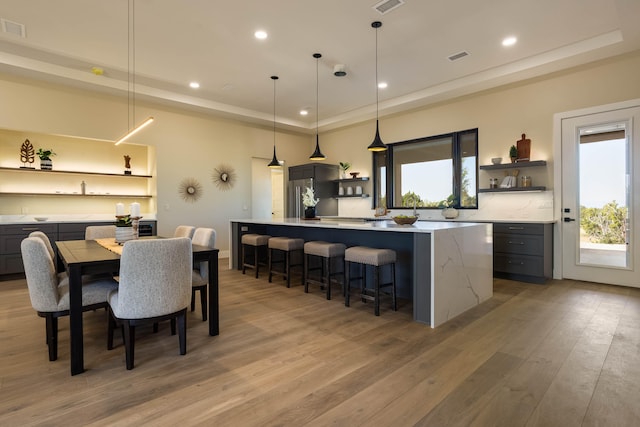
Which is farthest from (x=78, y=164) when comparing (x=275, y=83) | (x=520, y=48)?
(x=520, y=48)

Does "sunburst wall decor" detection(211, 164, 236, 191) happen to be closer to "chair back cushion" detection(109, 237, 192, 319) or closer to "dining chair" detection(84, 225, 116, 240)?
"dining chair" detection(84, 225, 116, 240)

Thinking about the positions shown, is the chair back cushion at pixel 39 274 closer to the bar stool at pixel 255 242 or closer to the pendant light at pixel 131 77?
the pendant light at pixel 131 77

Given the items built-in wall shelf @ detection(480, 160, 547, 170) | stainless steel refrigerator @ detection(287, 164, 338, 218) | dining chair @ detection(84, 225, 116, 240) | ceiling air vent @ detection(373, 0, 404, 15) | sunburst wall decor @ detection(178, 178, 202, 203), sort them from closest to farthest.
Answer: ceiling air vent @ detection(373, 0, 404, 15)
dining chair @ detection(84, 225, 116, 240)
built-in wall shelf @ detection(480, 160, 547, 170)
sunburst wall decor @ detection(178, 178, 202, 203)
stainless steel refrigerator @ detection(287, 164, 338, 218)

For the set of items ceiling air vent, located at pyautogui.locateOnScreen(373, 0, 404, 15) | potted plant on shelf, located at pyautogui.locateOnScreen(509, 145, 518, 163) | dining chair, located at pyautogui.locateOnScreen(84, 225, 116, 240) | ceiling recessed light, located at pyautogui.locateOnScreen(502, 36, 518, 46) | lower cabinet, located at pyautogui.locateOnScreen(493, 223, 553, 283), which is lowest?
lower cabinet, located at pyautogui.locateOnScreen(493, 223, 553, 283)

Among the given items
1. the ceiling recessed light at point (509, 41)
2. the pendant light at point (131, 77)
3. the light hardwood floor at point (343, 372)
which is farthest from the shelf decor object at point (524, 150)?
the pendant light at point (131, 77)

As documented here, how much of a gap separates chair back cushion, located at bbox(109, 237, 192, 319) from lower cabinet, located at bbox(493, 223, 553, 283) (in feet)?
14.5

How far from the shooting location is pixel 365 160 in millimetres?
7422

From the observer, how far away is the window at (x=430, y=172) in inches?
228

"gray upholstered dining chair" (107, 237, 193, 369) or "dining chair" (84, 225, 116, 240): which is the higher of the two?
"dining chair" (84, 225, 116, 240)

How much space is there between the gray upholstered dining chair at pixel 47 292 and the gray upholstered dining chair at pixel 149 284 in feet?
0.66

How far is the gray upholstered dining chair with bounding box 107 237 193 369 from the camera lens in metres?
2.08

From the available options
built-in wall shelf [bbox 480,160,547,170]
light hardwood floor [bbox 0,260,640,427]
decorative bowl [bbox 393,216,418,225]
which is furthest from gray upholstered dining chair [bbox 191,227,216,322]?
built-in wall shelf [bbox 480,160,547,170]

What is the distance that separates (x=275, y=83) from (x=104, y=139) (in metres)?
3.06

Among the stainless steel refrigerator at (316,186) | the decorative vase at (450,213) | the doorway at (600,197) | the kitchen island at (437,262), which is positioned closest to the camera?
the kitchen island at (437,262)
